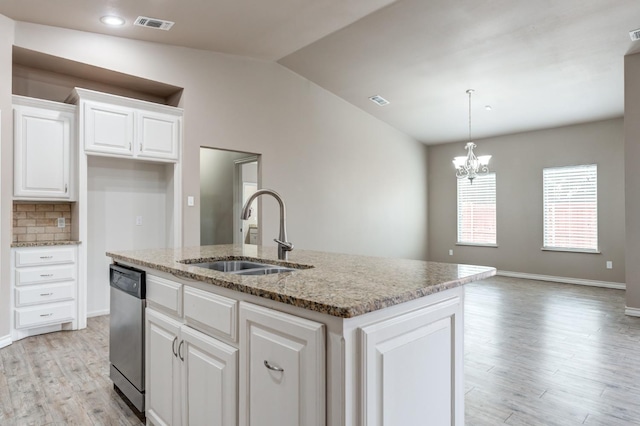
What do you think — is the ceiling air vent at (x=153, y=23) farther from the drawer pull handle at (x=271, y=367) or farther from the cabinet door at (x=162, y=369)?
the drawer pull handle at (x=271, y=367)

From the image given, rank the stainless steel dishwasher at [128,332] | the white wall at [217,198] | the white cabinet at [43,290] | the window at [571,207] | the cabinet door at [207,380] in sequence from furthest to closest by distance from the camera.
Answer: the white wall at [217,198] → the window at [571,207] → the white cabinet at [43,290] → the stainless steel dishwasher at [128,332] → the cabinet door at [207,380]

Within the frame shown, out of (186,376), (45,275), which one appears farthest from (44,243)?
(186,376)

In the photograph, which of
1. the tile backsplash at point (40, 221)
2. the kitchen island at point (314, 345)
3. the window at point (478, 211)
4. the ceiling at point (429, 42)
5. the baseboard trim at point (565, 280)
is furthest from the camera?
the window at point (478, 211)

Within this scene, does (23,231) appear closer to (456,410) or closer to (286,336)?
(286,336)

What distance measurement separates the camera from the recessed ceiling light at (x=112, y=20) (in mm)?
3589

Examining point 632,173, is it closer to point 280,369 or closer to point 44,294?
point 280,369

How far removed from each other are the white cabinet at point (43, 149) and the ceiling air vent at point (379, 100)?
4286 millimetres

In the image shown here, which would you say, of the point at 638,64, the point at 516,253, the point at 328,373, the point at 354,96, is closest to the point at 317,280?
the point at 328,373

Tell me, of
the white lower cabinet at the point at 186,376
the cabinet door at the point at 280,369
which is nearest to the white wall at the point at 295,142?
the white lower cabinet at the point at 186,376

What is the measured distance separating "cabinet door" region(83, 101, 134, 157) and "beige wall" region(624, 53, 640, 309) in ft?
18.2

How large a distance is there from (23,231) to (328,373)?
4160 mm

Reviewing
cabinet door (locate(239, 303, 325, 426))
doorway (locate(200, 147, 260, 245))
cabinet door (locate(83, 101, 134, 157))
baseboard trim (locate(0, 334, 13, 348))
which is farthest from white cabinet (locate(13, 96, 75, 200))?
cabinet door (locate(239, 303, 325, 426))

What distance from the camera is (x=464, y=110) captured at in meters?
6.41

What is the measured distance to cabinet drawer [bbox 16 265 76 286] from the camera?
3.58 meters
